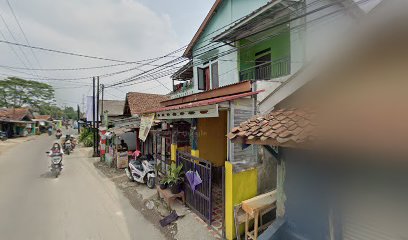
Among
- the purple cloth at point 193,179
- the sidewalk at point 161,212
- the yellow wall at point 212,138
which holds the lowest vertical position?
the sidewalk at point 161,212

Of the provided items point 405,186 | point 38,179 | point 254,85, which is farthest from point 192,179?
point 38,179

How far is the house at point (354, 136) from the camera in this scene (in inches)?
89.0

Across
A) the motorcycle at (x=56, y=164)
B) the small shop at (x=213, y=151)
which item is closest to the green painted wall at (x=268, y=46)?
the small shop at (x=213, y=151)

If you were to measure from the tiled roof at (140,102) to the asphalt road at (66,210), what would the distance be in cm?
833

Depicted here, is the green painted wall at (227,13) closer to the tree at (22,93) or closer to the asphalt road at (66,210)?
the asphalt road at (66,210)

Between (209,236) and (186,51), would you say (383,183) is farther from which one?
(186,51)

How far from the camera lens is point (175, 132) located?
8.98 meters

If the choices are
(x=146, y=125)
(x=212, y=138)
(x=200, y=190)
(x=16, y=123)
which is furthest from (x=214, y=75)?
(x=16, y=123)

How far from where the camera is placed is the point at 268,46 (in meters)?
8.82

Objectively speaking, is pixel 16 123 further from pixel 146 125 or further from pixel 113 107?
pixel 146 125

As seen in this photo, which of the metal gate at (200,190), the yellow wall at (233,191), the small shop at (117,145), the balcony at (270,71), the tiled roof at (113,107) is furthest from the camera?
the tiled roof at (113,107)

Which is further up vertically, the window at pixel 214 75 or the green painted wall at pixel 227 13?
the green painted wall at pixel 227 13

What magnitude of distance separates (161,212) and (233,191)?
3085 millimetres

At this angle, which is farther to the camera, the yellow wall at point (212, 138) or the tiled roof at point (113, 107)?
the tiled roof at point (113, 107)
